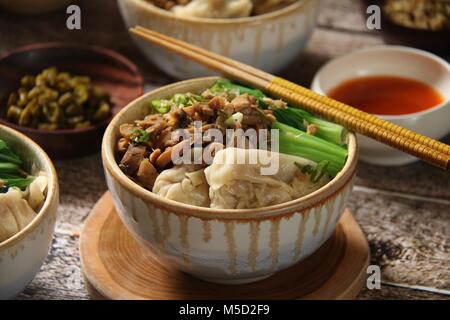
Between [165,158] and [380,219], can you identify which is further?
[380,219]

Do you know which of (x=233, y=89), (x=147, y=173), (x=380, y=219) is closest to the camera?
(x=147, y=173)

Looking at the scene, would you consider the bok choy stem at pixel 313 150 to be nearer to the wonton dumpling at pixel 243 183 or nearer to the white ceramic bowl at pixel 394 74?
the wonton dumpling at pixel 243 183

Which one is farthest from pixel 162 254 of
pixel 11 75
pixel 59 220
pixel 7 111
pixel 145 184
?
pixel 11 75

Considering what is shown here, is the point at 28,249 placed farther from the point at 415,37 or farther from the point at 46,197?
the point at 415,37

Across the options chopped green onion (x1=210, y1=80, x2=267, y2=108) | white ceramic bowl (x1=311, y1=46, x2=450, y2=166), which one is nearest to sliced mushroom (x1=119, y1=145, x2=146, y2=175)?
chopped green onion (x1=210, y1=80, x2=267, y2=108)

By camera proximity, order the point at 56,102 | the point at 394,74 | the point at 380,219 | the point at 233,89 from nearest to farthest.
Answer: the point at 233,89 < the point at 380,219 < the point at 56,102 < the point at 394,74

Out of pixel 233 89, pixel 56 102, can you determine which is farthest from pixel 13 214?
pixel 56 102

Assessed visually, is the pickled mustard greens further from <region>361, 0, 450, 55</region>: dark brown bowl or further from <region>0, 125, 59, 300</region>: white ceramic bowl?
<region>361, 0, 450, 55</region>: dark brown bowl

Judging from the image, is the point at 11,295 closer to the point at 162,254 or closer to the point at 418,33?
the point at 162,254
